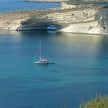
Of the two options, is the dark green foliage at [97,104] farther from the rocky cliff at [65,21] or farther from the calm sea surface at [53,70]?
the rocky cliff at [65,21]

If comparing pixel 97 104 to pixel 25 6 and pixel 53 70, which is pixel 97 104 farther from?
pixel 25 6

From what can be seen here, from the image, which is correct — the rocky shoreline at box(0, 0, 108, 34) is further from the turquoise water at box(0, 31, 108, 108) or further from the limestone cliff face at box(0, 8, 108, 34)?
the turquoise water at box(0, 31, 108, 108)

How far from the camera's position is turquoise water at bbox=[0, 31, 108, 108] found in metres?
20.1

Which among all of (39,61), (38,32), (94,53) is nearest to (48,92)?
(39,61)

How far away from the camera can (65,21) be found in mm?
45344

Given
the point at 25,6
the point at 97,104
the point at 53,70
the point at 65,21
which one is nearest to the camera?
the point at 97,104

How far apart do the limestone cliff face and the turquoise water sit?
165 cm

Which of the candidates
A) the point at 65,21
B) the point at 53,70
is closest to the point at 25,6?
the point at 65,21

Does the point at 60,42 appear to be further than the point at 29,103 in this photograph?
Yes

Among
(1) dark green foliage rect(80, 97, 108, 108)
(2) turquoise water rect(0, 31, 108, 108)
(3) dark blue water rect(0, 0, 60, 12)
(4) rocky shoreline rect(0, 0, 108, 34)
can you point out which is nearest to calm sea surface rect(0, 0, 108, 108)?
(2) turquoise water rect(0, 31, 108, 108)

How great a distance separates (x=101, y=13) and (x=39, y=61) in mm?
14969

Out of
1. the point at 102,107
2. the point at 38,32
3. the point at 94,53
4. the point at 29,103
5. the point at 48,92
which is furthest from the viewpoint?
the point at 38,32

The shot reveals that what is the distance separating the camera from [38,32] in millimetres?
44688

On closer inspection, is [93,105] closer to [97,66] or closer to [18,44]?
[97,66]
